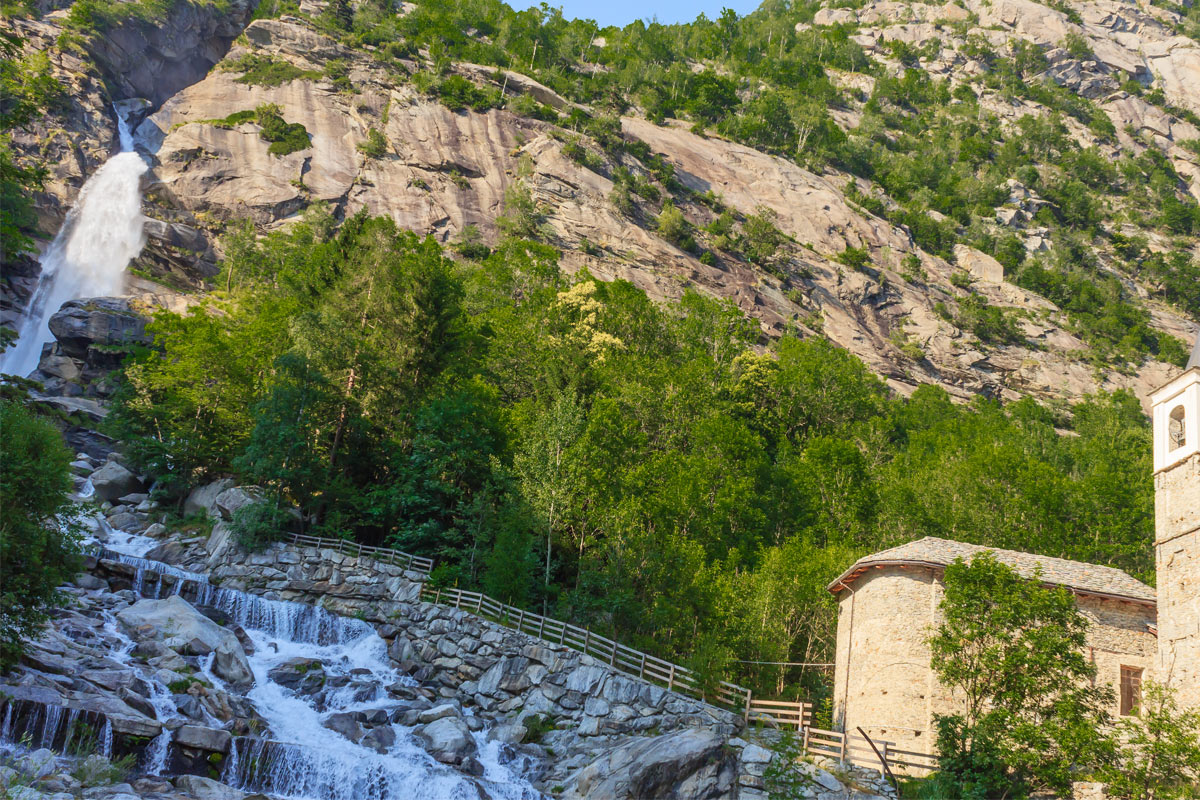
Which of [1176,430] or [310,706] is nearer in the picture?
[310,706]

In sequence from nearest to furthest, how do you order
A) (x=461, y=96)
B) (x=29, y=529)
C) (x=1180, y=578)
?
(x=29, y=529)
(x=1180, y=578)
(x=461, y=96)

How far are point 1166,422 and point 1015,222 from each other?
288 ft

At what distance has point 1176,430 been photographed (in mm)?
25625

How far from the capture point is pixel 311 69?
81.9 metres

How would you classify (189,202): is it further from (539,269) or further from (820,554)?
(820,554)

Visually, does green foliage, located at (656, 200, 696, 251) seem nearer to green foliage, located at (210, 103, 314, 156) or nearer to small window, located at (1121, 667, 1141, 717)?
green foliage, located at (210, 103, 314, 156)

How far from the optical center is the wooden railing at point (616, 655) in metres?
24.7

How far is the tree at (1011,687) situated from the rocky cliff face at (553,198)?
44959 mm

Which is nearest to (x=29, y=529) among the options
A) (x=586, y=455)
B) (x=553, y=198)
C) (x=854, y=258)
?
(x=586, y=455)

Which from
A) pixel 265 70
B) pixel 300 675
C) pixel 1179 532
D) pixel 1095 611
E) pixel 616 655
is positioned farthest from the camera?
pixel 265 70

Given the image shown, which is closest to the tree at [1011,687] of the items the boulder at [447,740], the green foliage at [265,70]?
the boulder at [447,740]

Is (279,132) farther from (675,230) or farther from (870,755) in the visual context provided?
(870,755)

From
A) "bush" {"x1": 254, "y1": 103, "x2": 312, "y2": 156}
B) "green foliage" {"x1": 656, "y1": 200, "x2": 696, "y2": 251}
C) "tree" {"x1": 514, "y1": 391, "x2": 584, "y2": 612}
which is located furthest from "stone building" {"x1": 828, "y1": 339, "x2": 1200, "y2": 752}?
"bush" {"x1": 254, "y1": 103, "x2": 312, "y2": 156}

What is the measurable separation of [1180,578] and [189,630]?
27538 mm
